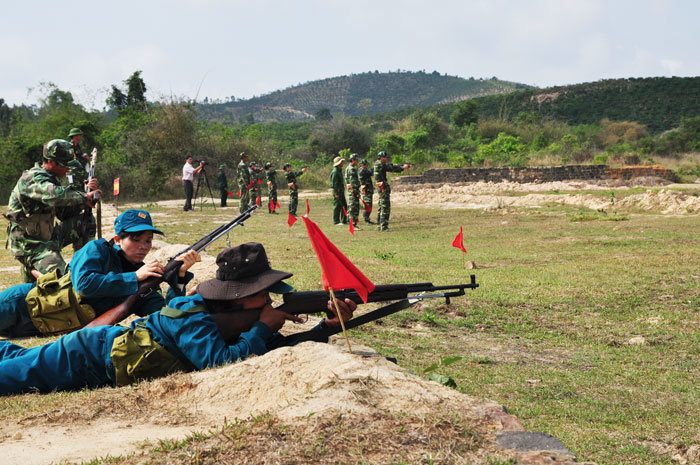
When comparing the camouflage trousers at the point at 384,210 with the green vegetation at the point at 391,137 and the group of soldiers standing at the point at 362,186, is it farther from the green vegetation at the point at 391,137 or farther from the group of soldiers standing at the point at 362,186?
the green vegetation at the point at 391,137

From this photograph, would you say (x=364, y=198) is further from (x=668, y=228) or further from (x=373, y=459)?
(x=373, y=459)

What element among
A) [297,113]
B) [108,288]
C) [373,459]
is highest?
[297,113]

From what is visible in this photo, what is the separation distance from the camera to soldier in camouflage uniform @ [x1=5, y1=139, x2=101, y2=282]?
22.7 feet

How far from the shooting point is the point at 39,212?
23.1 feet

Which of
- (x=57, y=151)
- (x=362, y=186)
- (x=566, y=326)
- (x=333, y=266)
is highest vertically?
(x=57, y=151)

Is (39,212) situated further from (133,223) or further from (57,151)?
(133,223)

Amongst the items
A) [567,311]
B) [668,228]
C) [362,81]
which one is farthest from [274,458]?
[362,81]

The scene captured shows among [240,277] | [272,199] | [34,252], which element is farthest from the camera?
[272,199]

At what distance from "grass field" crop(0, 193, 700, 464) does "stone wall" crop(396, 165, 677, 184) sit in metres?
14.8

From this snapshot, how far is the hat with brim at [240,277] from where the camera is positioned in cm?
410

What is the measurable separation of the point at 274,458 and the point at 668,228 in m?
14.3

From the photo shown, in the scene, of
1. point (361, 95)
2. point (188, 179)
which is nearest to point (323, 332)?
point (188, 179)

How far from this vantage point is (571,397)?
5168 millimetres

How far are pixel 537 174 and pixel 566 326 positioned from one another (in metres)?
24.0
